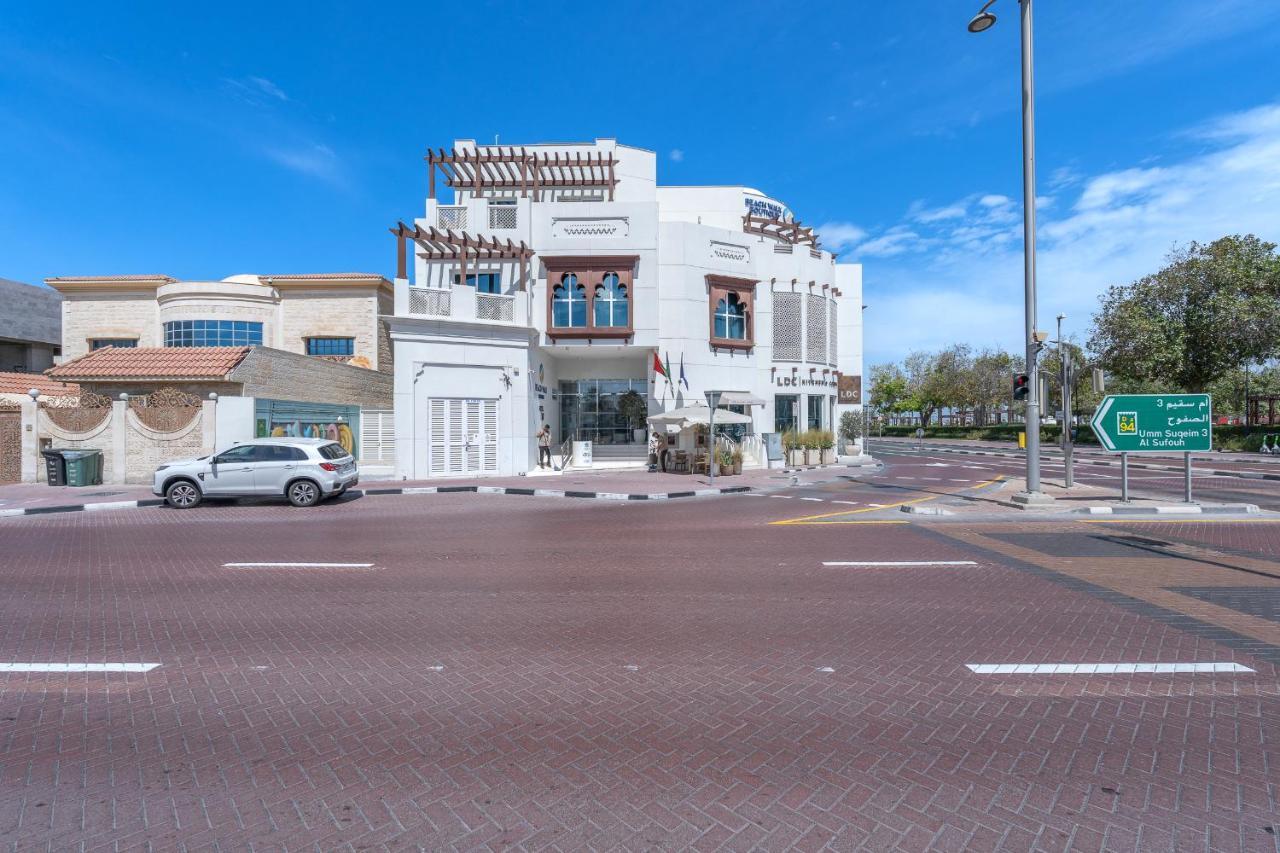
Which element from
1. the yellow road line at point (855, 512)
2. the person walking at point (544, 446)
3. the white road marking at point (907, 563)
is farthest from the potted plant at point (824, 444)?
the white road marking at point (907, 563)

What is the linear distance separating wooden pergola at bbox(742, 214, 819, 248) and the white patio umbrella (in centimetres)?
1004

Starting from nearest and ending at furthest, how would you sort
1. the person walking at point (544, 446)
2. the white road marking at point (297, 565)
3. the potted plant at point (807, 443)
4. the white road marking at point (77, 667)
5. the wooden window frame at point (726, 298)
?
1. the white road marking at point (77, 667)
2. the white road marking at point (297, 565)
3. the person walking at point (544, 446)
4. the wooden window frame at point (726, 298)
5. the potted plant at point (807, 443)

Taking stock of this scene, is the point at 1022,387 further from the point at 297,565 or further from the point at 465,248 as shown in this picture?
the point at 465,248

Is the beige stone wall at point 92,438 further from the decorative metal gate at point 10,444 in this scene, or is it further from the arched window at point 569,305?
the arched window at point 569,305

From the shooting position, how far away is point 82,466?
59.6 feet

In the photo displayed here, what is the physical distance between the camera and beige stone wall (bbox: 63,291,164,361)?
33.8 m

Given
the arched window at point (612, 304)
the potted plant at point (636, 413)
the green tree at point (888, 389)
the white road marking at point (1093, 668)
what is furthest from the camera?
the green tree at point (888, 389)

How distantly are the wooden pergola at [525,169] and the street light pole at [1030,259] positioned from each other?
19803 mm

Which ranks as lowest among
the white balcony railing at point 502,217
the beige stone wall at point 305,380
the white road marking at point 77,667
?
the white road marking at point 77,667

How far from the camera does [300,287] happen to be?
1286 inches

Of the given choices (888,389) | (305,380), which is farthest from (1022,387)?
(888,389)

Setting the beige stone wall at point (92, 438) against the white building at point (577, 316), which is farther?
the white building at point (577, 316)

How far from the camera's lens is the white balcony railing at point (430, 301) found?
19938 millimetres

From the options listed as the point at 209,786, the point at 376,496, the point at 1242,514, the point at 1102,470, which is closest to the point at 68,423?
the point at 376,496
